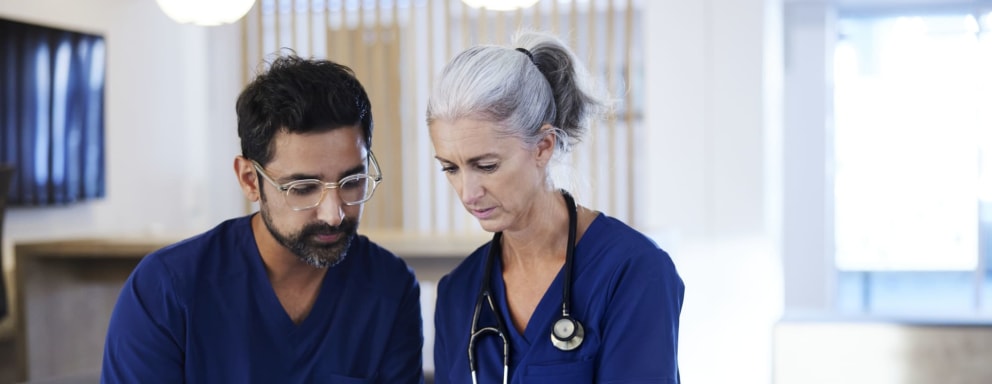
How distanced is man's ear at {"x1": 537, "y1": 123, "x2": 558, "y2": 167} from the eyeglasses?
267mm

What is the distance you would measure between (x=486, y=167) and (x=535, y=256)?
0.22 m

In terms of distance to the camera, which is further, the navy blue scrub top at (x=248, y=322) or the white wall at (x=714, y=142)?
the white wall at (x=714, y=142)

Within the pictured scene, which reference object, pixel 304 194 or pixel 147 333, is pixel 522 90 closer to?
pixel 304 194

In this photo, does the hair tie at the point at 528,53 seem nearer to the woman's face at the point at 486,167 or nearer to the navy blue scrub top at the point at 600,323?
the woman's face at the point at 486,167

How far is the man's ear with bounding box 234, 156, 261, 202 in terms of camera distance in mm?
1776

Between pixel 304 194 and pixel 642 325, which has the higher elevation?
pixel 304 194

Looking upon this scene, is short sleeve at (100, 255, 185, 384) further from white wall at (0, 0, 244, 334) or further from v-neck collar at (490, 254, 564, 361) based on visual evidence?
white wall at (0, 0, 244, 334)

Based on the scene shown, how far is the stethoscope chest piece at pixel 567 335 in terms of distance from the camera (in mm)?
1577

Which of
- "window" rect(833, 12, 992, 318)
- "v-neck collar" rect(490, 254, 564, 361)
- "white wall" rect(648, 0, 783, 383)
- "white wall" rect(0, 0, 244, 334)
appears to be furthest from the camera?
"window" rect(833, 12, 992, 318)

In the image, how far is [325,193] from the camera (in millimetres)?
1710

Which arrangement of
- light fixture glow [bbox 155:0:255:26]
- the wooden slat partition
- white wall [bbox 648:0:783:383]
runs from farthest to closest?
the wooden slat partition, white wall [bbox 648:0:783:383], light fixture glow [bbox 155:0:255:26]

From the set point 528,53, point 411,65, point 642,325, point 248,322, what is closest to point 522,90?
point 528,53

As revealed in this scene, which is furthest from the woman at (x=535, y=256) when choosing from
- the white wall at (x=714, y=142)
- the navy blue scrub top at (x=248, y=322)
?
the white wall at (x=714, y=142)

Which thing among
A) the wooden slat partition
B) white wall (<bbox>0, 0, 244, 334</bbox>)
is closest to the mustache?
the wooden slat partition
